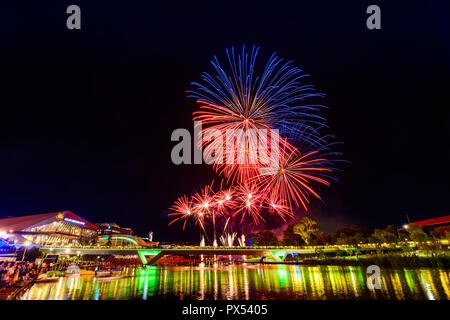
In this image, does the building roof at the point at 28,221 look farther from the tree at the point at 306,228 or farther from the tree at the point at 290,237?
Result: the tree at the point at 306,228

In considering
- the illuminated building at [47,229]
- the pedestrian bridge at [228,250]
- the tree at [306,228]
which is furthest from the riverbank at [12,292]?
the illuminated building at [47,229]

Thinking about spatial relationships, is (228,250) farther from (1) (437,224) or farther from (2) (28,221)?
(2) (28,221)

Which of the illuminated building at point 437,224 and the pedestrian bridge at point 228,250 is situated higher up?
the illuminated building at point 437,224

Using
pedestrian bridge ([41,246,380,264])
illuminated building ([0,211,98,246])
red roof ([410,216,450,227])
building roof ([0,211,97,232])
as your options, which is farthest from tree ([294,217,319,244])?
building roof ([0,211,97,232])

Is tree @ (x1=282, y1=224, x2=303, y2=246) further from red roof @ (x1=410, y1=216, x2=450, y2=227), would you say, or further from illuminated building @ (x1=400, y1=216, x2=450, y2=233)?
red roof @ (x1=410, y1=216, x2=450, y2=227)

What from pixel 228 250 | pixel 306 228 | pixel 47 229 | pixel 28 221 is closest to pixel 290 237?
pixel 306 228
